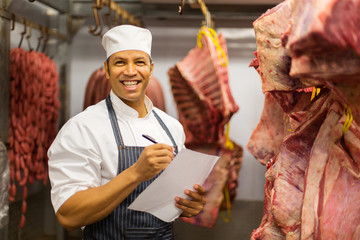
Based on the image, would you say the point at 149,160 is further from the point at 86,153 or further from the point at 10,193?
the point at 10,193

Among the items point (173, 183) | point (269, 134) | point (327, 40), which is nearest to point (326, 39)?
point (327, 40)

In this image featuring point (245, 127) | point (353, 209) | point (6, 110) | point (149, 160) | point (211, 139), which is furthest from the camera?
point (245, 127)

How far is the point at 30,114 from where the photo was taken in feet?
9.89

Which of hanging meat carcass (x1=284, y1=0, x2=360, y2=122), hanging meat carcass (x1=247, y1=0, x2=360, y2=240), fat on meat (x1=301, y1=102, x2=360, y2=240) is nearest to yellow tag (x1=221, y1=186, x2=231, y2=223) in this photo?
hanging meat carcass (x1=247, y1=0, x2=360, y2=240)

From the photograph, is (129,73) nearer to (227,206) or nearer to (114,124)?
(114,124)

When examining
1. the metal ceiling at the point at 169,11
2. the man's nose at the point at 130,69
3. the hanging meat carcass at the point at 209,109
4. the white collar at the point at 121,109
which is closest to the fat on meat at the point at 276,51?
the man's nose at the point at 130,69

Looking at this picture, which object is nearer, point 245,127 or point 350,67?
point 350,67

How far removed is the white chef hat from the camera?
1.96 meters

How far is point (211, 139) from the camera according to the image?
3109 mm

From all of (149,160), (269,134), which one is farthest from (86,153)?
(269,134)

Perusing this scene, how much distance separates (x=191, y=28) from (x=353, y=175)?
2635 mm

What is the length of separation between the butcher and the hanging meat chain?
1.12 m

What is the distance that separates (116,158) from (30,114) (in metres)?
1.40

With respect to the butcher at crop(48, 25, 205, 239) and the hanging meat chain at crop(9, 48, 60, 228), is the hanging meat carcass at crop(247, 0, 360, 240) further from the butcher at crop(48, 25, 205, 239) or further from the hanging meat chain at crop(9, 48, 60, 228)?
the hanging meat chain at crop(9, 48, 60, 228)
